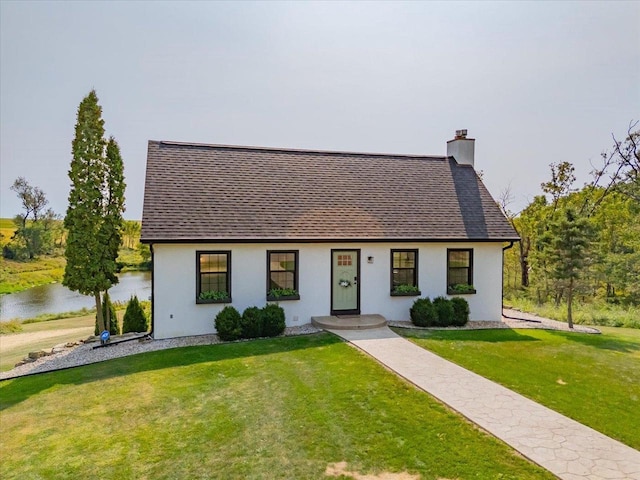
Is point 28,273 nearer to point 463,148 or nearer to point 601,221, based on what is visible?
point 463,148

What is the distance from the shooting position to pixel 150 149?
13.6 metres

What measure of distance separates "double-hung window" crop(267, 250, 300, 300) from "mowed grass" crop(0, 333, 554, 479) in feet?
10.7

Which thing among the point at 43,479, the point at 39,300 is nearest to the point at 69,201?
the point at 43,479

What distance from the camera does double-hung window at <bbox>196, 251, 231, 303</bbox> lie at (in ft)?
37.6

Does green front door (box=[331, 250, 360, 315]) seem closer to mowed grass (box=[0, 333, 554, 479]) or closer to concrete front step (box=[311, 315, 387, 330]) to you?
concrete front step (box=[311, 315, 387, 330])

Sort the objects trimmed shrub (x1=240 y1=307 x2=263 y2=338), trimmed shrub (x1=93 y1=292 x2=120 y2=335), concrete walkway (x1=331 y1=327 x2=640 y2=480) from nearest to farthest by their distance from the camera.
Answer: concrete walkway (x1=331 y1=327 x2=640 y2=480) < trimmed shrub (x1=240 y1=307 x2=263 y2=338) < trimmed shrub (x1=93 y1=292 x2=120 y2=335)

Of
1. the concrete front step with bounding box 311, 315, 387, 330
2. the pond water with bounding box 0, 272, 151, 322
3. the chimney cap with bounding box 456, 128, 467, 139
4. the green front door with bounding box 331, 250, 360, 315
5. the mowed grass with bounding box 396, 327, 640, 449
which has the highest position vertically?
the chimney cap with bounding box 456, 128, 467, 139

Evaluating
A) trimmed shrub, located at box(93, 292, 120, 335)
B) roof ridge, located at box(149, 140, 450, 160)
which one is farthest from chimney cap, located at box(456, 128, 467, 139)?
trimmed shrub, located at box(93, 292, 120, 335)

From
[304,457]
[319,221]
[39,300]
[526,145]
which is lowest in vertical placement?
[39,300]

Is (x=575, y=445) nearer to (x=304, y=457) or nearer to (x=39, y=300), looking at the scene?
(x=304, y=457)

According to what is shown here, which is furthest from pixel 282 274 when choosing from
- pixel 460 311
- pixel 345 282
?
pixel 460 311

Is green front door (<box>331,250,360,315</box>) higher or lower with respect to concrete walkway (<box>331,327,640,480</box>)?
higher

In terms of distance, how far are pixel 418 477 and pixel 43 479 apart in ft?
14.4

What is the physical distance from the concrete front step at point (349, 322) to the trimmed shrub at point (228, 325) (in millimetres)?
2335
